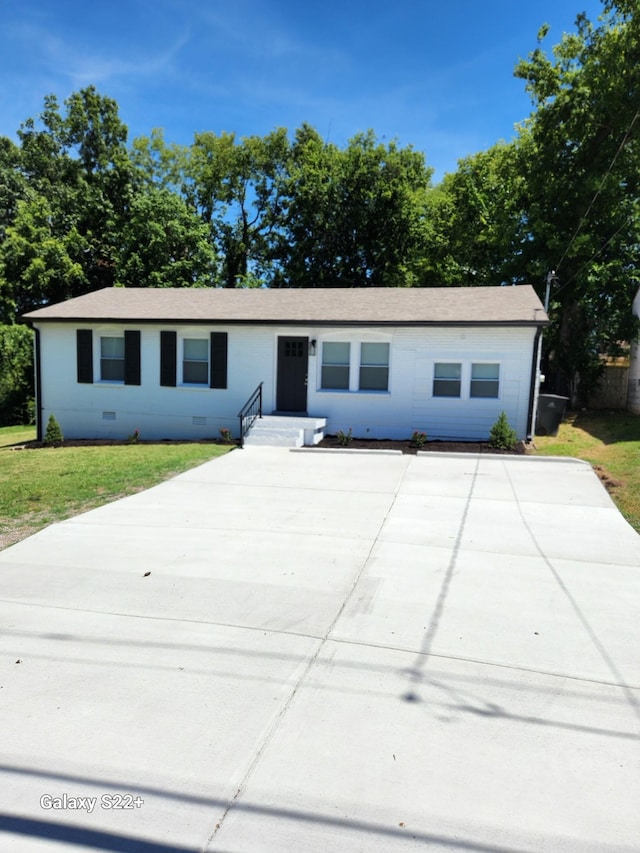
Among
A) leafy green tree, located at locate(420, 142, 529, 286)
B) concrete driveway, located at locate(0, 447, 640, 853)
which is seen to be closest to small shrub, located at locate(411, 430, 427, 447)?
concrete driveway, located at locate(0, 447, 640, 853)

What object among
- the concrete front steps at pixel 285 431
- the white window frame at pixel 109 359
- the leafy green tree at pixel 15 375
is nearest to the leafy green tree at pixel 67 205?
the leafy green tree at pixel 15 375

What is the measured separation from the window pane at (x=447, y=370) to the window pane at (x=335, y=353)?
2.34 meters

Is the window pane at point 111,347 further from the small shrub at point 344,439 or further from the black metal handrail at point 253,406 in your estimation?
the small shrub at point 344,439

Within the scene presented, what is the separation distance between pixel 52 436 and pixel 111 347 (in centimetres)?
297

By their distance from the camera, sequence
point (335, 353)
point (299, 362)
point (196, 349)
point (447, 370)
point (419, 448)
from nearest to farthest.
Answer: point (419, 448)
point (447, 370)
point (335, 353)
point (299, 362)
point (196, 349)

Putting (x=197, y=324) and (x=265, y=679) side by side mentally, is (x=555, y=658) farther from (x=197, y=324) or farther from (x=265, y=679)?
(x=197, y=324)

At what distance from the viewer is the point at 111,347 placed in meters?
15.2

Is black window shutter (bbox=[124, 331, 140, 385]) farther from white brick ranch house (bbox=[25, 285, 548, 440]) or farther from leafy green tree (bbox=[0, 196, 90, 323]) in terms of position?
leafy green tree (bbox=[0, 196, 90, 323])

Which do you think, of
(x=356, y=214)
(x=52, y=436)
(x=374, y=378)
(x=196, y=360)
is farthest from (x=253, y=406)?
(x=356, y=214)

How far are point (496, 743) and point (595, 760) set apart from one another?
1.54 feet

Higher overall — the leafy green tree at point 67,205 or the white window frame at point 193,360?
the leafy green tree at point 67,205

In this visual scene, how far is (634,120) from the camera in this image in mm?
18281

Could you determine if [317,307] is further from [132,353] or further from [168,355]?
[132,353]

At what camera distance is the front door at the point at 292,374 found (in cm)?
1417
